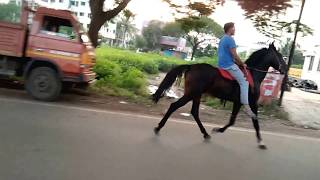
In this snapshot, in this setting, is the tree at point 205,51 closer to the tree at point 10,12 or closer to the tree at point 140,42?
the tree at point 140,42

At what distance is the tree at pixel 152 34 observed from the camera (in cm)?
7906

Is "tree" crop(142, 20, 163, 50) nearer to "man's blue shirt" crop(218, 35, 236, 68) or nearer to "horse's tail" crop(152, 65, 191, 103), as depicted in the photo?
"horse's tail" crop(152, 65, 191, 103)

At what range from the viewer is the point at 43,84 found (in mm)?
11180

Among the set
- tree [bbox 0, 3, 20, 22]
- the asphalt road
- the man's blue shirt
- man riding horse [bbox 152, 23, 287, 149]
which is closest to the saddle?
man riding horse [bbox 152, 23, 287, 149]

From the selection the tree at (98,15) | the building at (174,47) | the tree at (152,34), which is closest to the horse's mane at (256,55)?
the tree at (98,15)

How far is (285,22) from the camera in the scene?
15.7 metres

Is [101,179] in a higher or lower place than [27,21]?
lower

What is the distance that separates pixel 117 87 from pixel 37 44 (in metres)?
4.10

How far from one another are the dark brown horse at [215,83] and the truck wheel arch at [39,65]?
132 inches

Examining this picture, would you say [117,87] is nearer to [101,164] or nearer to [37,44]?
[37,44]

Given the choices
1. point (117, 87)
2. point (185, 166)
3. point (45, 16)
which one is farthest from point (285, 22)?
point (185, 166)

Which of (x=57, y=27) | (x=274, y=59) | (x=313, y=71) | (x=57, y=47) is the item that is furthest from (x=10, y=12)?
(x=313, y=71)

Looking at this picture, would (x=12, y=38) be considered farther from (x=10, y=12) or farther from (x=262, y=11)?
(x=262, y=11)

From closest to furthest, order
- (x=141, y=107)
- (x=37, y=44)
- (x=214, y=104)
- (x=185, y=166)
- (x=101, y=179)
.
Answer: (x=101, y=179) < (x=185, y=166) < (x=37, y=44) < (x=141, y=107) < (x=214, y=104)
